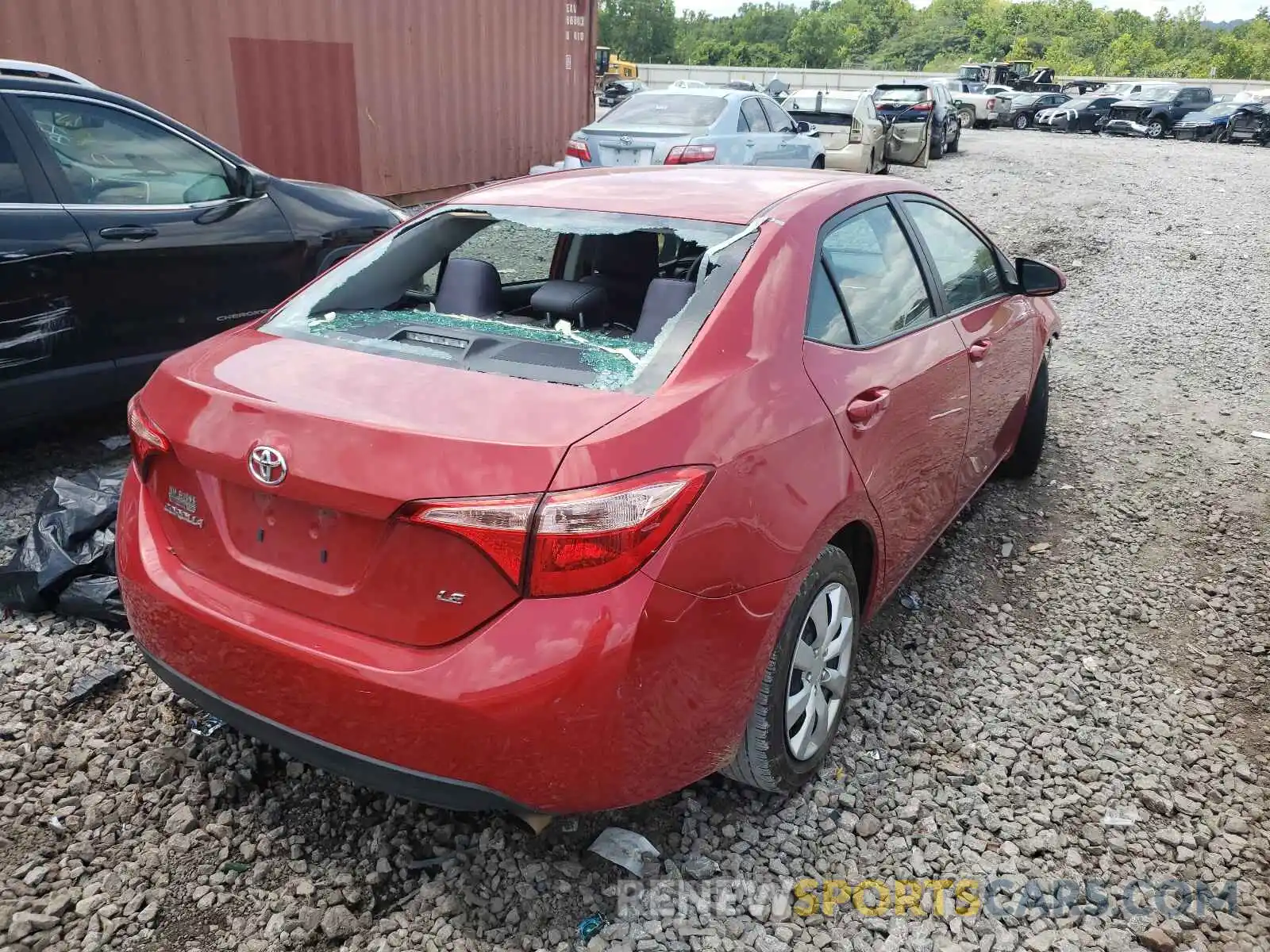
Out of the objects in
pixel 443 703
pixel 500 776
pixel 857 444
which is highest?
pixel 857 444

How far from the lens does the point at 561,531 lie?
6.14 feet

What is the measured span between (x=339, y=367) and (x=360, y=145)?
968 centimetres

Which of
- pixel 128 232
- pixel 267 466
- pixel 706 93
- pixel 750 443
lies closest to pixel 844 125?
pixel 706 93

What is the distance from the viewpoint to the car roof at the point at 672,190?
2.78 m

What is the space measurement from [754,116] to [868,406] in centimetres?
1016

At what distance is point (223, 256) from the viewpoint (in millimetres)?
4895

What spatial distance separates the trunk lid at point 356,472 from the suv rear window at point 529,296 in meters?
0.17

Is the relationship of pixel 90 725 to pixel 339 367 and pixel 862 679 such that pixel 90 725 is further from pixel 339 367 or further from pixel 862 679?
pixel 862 679

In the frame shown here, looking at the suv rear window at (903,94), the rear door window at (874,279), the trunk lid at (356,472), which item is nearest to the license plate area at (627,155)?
the rear door window at (874,279)

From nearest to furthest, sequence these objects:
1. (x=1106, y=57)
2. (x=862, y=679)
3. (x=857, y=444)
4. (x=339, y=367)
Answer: (x=339, y=367) < (x=857, y=444) < (x=862, y=679) < (x=1106, y=57)

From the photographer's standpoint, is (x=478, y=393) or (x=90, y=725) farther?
(x=90, y=725)

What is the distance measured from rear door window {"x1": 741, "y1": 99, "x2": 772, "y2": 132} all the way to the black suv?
7552 millimetres

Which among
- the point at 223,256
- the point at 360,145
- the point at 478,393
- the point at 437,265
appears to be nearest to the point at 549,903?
the point at 478,393

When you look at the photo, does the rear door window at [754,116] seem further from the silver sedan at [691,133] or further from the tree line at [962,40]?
the tree line at [962,40]
